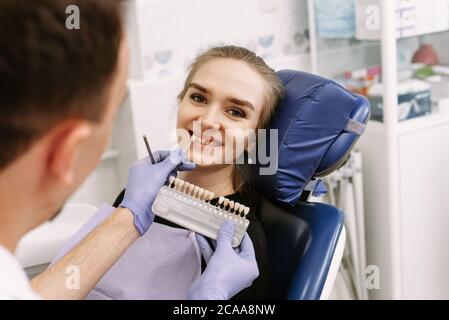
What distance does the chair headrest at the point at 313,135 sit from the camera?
126 cm

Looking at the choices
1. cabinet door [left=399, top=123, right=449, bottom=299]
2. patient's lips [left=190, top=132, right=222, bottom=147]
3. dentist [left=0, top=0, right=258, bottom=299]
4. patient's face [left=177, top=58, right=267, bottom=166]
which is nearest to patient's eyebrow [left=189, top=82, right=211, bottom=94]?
patient's face [left=177, top=58, right=267, bottom=166]

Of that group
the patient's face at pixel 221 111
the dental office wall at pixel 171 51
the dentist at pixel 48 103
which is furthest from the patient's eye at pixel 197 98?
the dental office wall at pixel 171 51

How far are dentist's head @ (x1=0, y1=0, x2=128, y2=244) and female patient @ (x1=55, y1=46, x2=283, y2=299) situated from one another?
0.62 metres

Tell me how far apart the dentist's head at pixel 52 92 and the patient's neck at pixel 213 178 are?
71cm

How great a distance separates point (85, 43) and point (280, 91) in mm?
834

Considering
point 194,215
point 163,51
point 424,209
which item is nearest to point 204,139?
point 194,215

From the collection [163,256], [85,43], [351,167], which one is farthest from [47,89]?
[351,167]

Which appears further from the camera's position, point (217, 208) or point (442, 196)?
point (442, 196)

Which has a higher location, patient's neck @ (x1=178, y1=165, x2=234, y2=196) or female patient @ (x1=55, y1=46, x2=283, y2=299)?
female patient @ (x1=55, y1=46, x2=283, y2=299)

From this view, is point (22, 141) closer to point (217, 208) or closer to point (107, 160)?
point (217, 208)

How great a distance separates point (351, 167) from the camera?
202 centimetres

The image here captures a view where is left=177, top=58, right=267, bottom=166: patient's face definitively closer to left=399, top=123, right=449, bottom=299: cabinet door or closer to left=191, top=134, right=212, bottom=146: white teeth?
left=191, top=134, right=212, bottom=146: white teeth

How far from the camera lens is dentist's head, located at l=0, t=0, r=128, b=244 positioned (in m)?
0.52

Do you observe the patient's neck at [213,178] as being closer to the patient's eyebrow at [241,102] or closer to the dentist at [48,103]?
the patient's eyebrow at [241,102]
